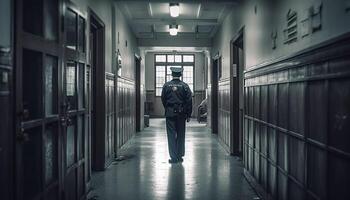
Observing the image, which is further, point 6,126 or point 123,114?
point 123,114

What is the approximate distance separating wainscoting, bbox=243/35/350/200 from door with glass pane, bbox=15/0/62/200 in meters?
1.75

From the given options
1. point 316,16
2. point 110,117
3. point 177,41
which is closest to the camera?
point 316,16

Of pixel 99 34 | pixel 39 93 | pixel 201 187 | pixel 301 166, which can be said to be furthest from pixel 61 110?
pixel 99 34

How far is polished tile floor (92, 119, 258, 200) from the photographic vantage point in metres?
4.91

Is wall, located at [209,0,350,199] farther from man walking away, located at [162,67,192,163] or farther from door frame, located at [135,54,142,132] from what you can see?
door frame, located at [135,54,142,132]

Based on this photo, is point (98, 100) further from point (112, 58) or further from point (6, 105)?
point (6, 105)

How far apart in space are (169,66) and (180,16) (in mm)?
10868

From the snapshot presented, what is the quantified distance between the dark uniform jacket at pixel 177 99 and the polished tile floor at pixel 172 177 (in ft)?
2.83

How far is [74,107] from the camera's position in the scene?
3896 mm

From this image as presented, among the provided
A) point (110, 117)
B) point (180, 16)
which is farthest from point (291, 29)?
point (180, 16)

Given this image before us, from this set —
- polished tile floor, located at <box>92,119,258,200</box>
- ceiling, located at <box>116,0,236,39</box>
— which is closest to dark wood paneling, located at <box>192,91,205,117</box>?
ceiling, located at <box>116,0,236,39</box>

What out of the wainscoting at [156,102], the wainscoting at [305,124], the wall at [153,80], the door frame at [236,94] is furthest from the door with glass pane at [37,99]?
the wall at [153,80]

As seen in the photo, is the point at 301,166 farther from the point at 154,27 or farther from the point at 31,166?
the point at 154,27

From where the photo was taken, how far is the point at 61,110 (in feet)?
11.0
